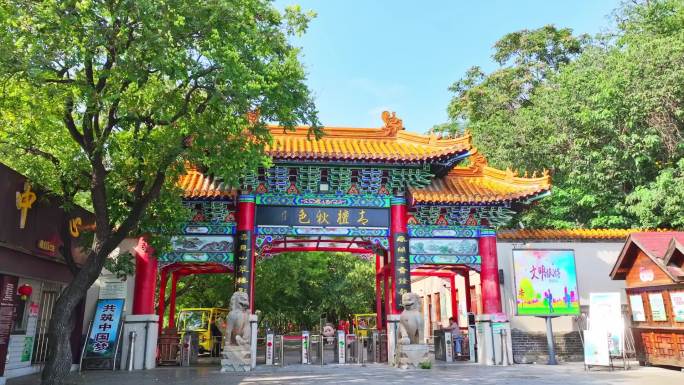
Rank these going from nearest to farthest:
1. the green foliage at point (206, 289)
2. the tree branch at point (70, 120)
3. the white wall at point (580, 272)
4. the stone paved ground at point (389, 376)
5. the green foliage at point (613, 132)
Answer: the tree branch at point (70, 120) < the stone paved ground at point (389, 376) < the white wall at point (580, 272) < the green foliage at point (613, 132) < the green foliage at point (206, 289)

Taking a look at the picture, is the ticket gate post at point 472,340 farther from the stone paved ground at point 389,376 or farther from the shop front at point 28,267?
the shop front at point 28,267

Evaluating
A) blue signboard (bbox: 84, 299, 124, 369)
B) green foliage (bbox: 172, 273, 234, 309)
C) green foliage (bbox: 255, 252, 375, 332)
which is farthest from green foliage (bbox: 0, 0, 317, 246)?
green foliage (bbox: 255, 252, 375, 332)

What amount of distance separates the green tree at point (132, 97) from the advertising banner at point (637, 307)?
8981 mm

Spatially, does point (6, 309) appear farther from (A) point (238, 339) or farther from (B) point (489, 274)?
(B) point (489, 274)

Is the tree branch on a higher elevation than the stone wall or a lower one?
higher

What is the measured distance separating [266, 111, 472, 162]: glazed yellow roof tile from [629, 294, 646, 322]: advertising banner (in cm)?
548

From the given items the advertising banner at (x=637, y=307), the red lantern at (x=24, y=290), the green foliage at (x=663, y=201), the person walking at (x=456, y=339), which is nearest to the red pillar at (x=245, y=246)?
the red lantern at (x=24, y=290)

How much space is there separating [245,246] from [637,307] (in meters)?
9.72

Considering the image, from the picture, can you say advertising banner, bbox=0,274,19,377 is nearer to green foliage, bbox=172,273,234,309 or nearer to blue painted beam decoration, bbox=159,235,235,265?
blue painted beam decoration, bbox=159,235,235,265

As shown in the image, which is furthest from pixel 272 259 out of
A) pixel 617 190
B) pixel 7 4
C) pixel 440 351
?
pixel 7 4

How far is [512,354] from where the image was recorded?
12883mm

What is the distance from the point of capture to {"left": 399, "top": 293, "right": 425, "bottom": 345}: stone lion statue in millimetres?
11422

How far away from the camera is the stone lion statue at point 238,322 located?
11266 millimetres

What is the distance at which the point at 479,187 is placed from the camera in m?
14.1
